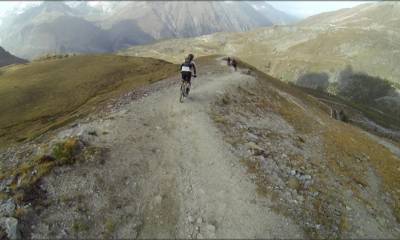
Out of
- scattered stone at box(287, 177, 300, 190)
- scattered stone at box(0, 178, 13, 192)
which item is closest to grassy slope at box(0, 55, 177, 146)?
scattered stone at box(0, 178, 13, 192)

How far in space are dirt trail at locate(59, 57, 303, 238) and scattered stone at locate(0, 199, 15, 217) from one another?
4.69 metres

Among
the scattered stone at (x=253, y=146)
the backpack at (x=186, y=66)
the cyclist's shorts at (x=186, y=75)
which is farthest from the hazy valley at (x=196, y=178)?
the backpack at (x=186, y=66)

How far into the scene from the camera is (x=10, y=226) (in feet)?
49.4

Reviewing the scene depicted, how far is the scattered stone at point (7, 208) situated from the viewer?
15.7m

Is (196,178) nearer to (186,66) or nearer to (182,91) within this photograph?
(182,91)

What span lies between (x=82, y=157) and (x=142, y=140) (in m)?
4.71

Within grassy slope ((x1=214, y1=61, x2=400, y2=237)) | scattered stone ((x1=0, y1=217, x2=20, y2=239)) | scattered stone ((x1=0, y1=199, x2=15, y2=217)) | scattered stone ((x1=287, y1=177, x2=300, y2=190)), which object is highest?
scattered stone ((x1=0, y1=199, x2=15, y2=217))

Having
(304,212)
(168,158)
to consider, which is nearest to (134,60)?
(168,158)

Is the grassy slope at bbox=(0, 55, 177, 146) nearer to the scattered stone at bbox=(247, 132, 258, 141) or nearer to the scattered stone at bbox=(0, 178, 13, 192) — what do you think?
the scattered stone at bbox=(247, 132, 258, 141)

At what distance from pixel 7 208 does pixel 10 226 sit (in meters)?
1.27

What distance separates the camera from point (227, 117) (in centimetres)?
2884

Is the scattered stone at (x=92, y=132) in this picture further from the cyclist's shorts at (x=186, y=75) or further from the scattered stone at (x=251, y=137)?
the scattered stone at (x=251, y=137)

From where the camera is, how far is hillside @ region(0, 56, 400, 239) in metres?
16.4

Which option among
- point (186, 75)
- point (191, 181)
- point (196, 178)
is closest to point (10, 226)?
point (191, 181)
